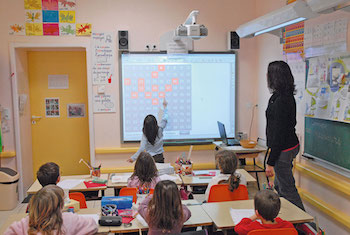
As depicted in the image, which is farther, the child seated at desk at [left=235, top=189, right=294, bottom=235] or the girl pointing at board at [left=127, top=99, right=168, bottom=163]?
the girl pointing at board at [left=127, top=99, right=168, bottom=163]

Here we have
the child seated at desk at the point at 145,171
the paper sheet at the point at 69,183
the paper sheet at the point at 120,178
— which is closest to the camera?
the child seated at desk at the point at 145,171

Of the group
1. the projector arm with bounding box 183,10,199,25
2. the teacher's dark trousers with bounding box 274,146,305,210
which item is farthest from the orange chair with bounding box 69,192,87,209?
the projector arm with bounding box 183,10,199,25

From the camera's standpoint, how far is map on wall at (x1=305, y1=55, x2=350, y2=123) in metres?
3.16

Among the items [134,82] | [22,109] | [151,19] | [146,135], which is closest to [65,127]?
[22,109]

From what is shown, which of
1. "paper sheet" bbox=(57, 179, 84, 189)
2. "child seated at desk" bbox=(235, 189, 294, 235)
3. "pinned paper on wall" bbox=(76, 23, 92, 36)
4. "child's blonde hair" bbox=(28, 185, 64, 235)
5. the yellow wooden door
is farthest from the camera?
the yellow wooden door

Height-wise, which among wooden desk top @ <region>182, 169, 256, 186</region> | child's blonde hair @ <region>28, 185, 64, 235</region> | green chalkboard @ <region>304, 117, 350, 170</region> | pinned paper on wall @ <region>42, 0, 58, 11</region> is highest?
pinned paper on wall @ <region>42, 0, 58, 11</region>

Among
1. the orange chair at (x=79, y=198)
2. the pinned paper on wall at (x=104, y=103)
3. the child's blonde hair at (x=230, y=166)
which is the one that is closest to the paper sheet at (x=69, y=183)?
the orange chair at (x=79, y=198)

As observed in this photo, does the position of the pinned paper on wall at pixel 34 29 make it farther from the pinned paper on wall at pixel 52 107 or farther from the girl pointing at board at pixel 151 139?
the girl pointing at board at pixel 151 139

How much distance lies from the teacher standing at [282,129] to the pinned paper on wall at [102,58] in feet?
8.65

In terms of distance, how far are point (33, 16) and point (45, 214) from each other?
3.62 metres

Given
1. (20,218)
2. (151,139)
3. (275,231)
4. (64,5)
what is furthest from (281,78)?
(64,5)

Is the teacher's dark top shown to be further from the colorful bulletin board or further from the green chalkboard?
the colorful bulletin board

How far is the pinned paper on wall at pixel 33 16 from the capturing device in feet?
15.4

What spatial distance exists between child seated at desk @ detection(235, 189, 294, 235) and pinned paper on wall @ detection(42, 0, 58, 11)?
400cm
